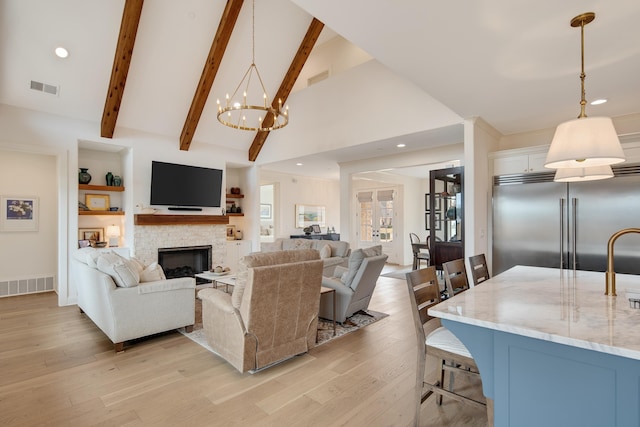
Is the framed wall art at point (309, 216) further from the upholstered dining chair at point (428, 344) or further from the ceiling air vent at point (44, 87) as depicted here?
the upholstered dining chair at point (428, 344)

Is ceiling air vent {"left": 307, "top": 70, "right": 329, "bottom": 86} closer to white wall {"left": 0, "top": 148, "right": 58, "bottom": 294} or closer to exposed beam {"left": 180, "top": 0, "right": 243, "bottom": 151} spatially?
exposed beam {"left": 180, "top": 0, "right": 243, "bottom": 151}

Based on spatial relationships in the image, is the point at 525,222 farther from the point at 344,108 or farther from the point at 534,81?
the point at 344,108

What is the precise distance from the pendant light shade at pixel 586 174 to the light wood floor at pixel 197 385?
1.77m

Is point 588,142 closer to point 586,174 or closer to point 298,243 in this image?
point 586,174

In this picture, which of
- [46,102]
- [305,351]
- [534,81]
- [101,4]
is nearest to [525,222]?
[534,81]

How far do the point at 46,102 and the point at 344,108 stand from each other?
4.76m

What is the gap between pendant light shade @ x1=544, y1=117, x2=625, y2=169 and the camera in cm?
171

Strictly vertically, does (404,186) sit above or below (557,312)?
above

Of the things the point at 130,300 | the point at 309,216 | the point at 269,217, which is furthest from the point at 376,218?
the point at 130,300

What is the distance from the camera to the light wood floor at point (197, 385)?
2229mm

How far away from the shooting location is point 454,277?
2.50 metres

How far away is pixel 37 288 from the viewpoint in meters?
5.98

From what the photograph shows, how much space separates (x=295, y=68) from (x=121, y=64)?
306 centimetres

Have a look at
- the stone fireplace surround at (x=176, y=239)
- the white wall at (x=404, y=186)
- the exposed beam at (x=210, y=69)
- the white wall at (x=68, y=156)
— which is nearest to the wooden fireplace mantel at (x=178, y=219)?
the stone fireplace surround at (x=176, y=239)
